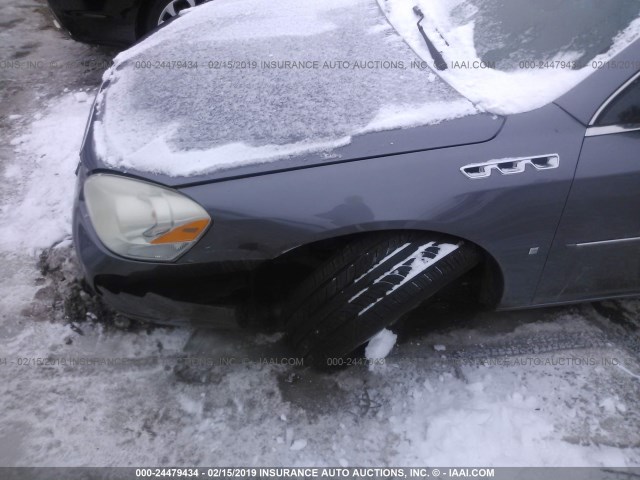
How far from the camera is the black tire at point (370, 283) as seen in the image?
1781 mm

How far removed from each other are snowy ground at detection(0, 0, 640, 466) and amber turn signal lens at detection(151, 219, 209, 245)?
2.20 ft

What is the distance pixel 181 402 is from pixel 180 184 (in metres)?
0.89

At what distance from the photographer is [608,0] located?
6.21 ft

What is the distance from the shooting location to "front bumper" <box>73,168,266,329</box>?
176 centimetres

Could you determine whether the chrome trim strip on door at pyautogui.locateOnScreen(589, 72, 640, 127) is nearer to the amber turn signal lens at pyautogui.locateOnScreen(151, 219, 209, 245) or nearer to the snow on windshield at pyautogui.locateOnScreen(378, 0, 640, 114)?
the snow on windshield at pyautogui.locateOnScreen(378, 0, 640, 114)

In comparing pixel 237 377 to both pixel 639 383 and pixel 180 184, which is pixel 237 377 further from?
pixel 639 383

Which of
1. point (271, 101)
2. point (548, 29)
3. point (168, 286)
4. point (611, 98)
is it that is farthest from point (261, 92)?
point (611, 98)

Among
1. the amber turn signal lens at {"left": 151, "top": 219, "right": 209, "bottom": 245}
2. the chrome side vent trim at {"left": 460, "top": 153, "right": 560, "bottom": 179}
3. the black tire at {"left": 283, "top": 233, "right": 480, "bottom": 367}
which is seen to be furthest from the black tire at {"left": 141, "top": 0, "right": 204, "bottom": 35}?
the chrome side vent trim at {"left": 460, "top": 153, "right": 560, "bottom": 179}

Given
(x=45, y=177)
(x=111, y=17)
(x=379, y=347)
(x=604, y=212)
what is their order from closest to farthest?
(x=604, y=212), (x=379, y=347), (x=45, y=177), (x=111, y=17)

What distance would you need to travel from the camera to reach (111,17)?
12.3 ft

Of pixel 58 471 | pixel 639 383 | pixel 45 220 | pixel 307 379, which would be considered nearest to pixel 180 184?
pixel 307 379

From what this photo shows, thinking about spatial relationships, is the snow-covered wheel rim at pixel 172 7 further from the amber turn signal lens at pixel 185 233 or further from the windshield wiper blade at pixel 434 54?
the amber turn signal lens at pixel 185 233

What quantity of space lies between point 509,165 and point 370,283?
61 centimetres

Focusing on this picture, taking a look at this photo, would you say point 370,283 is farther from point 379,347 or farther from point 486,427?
point 486,427
